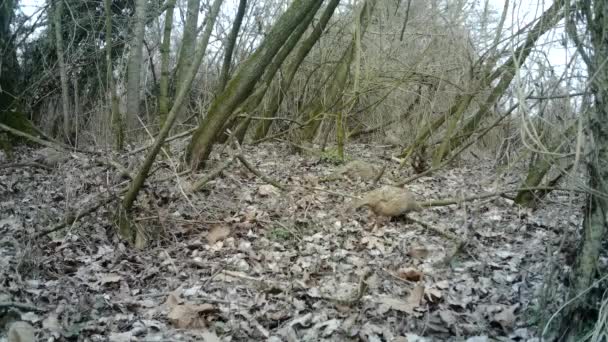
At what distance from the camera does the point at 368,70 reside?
761 centimetres

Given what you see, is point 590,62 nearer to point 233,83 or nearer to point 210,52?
point 233,83

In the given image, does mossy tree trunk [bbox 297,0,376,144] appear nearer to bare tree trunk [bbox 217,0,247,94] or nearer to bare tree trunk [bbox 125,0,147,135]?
bare tree trunk [bbox 217,0,247,94]

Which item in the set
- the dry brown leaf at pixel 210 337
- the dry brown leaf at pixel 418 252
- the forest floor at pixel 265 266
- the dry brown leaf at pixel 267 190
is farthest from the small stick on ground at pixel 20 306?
the dry brown leaf at pixel 418 252

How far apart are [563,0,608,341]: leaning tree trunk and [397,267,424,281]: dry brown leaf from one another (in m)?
1.25

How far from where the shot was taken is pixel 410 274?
3.86m

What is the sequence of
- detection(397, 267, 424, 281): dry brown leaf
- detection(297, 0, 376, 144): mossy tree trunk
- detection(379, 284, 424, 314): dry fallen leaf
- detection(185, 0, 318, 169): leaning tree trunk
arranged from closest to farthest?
detection(379, 284, 424, 314): dry fallen leaf → detection(397, 267, 424, 281): dry brown leaf → detection(185, 0, 318, 169): leaning tree trunk → detection(297, 0, 376, 144): mossy tree trunk

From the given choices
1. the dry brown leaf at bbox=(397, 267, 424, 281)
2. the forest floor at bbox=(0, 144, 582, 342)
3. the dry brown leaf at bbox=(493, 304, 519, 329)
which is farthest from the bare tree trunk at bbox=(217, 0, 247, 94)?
the dry brown leaf at bbox=(493, 304, 519, 329)

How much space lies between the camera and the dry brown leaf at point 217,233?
459 centimetres

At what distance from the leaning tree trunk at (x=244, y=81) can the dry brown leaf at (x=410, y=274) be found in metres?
2.78

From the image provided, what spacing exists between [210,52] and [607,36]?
9.09m

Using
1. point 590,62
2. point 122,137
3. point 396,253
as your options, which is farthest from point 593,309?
point 122,137

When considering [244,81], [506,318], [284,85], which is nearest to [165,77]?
[284,85]

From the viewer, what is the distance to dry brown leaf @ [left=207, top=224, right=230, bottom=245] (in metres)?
4.59

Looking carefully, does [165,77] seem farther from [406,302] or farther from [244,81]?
[406,302]
